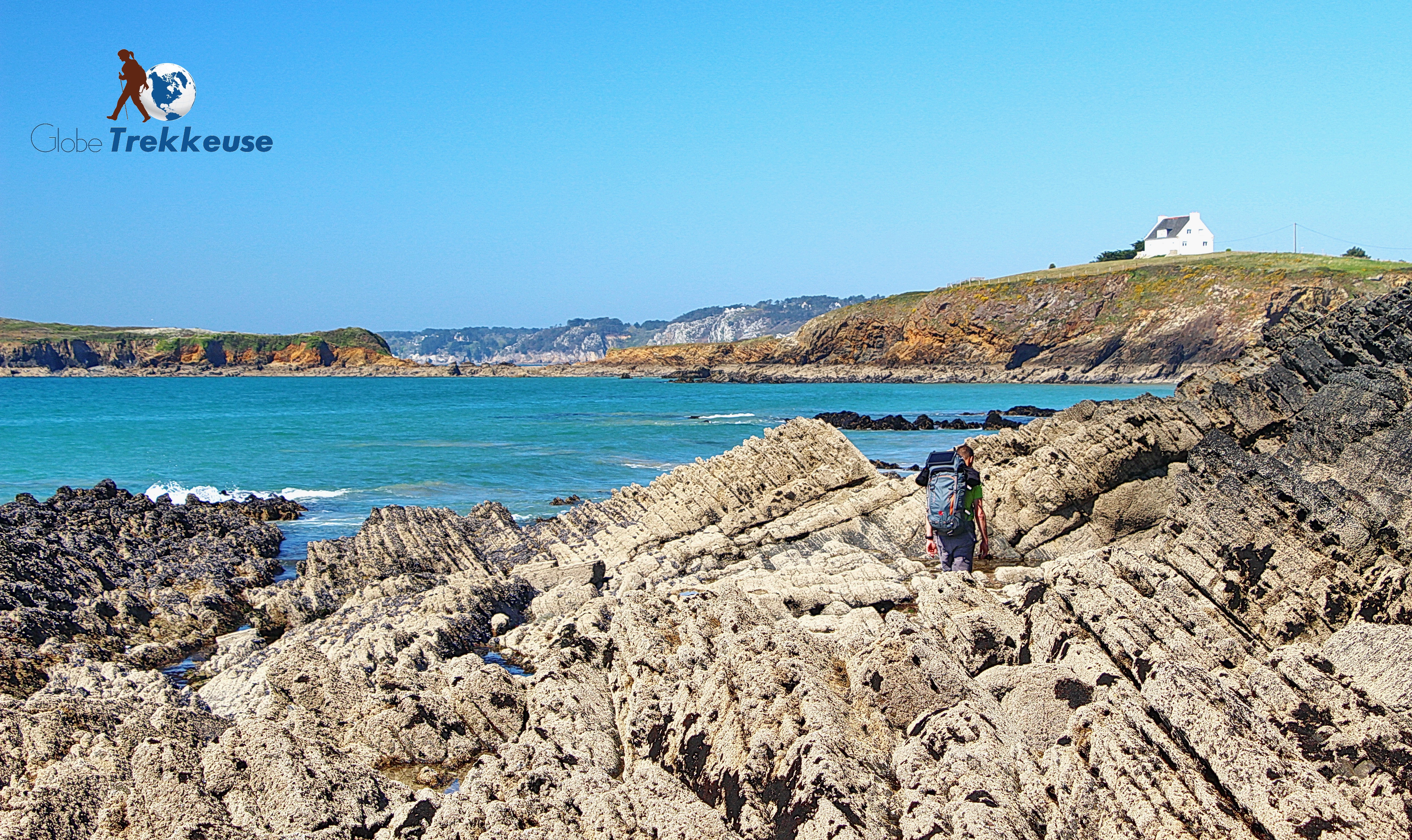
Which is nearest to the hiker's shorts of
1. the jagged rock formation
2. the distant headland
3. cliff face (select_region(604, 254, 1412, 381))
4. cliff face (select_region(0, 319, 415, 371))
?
the jagged rock formation

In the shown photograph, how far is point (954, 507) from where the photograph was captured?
1023cm

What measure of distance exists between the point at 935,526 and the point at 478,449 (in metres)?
33.1

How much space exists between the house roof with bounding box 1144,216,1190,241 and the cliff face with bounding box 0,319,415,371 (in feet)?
372

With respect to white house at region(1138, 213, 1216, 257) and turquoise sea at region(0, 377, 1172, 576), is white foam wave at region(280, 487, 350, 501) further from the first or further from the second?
white house at region(1138, 213, 1216, 257)

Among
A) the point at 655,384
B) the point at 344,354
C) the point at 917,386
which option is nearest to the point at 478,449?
the point at 917,386

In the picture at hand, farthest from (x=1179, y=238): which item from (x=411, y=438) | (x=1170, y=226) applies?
(x=411, y=438)

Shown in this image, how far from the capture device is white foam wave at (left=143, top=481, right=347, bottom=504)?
90.8ft

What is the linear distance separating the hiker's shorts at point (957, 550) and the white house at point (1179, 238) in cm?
12222

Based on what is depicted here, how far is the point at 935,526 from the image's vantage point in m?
10.4

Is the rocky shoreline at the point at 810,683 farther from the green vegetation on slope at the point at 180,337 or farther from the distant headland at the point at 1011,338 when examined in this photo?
the green vegetation on slope at the point at 180,337

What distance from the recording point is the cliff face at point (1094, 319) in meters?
94.4

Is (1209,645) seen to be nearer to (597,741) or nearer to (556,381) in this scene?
(597,741)

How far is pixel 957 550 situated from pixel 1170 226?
130 metres

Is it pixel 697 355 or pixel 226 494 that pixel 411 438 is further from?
pixel 697 355
